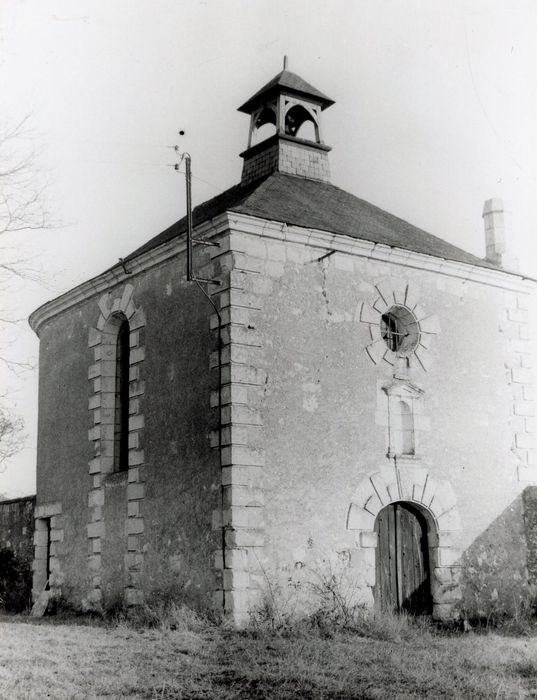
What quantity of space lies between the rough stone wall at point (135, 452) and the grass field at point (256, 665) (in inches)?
60.1

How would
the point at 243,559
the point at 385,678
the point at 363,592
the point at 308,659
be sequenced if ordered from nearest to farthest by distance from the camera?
the point at 385,678 → the point at 308,659 → the point at 243,559 → the point at 363,592

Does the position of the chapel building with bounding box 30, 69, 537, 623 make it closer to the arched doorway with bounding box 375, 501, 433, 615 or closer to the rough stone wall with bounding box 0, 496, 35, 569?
the arched doorway with bounding box 375, 501, 433, 615

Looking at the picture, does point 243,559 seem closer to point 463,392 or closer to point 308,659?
point 308,659

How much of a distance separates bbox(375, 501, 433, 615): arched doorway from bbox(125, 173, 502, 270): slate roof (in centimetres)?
402

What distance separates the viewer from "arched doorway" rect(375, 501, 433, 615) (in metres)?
12.5

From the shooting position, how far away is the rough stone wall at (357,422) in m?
11.5

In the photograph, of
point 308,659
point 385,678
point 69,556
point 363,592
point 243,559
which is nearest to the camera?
point 385,678

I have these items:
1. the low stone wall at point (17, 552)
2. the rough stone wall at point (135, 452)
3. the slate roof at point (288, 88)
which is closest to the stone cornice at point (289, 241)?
the rough stone wall at point (135, 452)

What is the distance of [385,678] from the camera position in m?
8.45

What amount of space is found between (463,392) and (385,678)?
6.17 meters

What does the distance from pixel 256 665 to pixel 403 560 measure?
4529 mm

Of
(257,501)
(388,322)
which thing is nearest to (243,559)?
(257,501)

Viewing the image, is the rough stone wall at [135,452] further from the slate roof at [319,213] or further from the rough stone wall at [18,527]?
the slate roof at [319,213]

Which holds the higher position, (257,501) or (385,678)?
(257,501)
